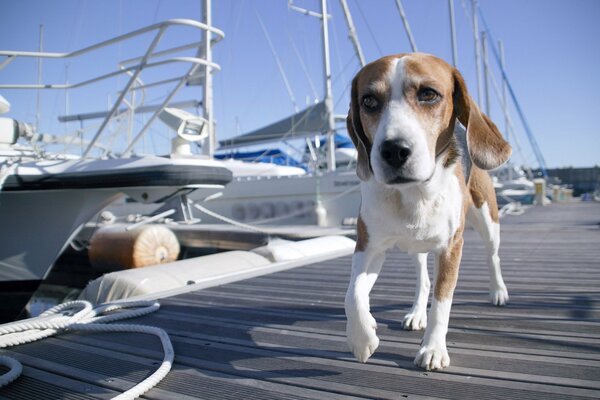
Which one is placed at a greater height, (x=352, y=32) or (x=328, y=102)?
(x=352, y=32)

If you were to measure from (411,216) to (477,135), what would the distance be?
18.3 inches

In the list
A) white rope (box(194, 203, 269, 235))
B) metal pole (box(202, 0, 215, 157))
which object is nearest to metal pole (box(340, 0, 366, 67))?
metal pole (box(202, 0, 215, 157))

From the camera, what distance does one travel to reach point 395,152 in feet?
5.41

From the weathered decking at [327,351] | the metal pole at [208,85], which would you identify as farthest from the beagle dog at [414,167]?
the metal pole at [208,85]

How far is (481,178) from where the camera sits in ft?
8.91

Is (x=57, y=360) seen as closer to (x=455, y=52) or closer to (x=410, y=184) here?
(x=410, y=184)

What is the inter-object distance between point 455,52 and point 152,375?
18965 mm

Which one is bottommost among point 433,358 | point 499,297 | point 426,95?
point 499,297

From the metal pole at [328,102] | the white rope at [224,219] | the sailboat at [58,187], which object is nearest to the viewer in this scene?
the sailboat at [58,187]

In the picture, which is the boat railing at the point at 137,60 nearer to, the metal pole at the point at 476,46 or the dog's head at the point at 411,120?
the dog's head at the point at 411,120

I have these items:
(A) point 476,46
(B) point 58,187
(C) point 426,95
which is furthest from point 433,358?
(A) point 476,46

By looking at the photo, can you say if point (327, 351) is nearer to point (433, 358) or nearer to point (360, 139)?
point (433, 358)

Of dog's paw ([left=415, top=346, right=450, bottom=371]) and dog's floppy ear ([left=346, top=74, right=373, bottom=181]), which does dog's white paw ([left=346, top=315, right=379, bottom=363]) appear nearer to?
dog's paw ([left=415, top=346, right=450, bottom=371])

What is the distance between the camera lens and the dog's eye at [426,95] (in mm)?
1776
